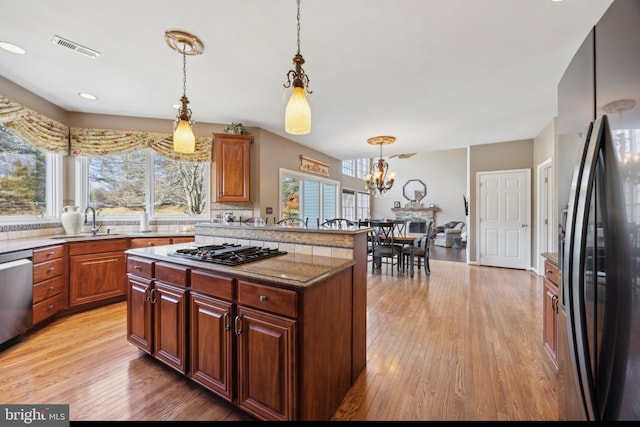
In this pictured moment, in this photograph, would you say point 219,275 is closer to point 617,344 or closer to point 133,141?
point 617,344

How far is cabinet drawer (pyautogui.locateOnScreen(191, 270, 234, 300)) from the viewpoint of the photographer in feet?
4.83

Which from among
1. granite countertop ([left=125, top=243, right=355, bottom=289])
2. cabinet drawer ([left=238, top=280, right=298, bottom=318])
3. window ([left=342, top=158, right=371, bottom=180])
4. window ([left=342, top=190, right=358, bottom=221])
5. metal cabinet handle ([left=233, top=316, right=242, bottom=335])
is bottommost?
metal cabinet handle ([left=233, top=316, right=242, bottom=335])

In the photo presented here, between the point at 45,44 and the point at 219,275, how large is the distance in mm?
2594

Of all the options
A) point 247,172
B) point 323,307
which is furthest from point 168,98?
point 323,307

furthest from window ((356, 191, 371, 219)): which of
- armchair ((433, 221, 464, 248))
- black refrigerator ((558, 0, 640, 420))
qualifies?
black refrigerator ((558, 0, 640, 420))

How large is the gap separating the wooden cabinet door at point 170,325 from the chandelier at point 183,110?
3.47 ft

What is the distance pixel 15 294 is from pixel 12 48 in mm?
2162

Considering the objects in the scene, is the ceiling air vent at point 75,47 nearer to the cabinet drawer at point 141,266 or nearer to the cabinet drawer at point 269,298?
the cabinet drawer at point 141,266

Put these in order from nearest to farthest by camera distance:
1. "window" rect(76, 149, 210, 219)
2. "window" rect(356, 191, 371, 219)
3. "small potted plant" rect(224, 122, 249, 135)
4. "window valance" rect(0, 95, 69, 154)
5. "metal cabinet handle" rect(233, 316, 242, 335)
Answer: "metal cabinet handle" rect(233, 316, 242, 335), "window valance" rect(0, 95, 69, 154), "window" rect(76, 149, 210, 219), "small potted plant" rect(224, 122, 249, 135), "window" rect(356, 191, 371, 219)

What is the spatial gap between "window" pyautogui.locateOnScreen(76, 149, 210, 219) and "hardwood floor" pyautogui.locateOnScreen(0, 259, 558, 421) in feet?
5.01

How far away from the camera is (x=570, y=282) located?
85 cm

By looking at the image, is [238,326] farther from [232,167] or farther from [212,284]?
[232,167]

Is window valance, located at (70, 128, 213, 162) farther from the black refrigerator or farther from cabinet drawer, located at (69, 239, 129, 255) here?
the black refrigerator

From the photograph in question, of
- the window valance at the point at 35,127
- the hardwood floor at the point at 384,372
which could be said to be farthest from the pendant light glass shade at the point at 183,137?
the window valance at the point at 35,127
